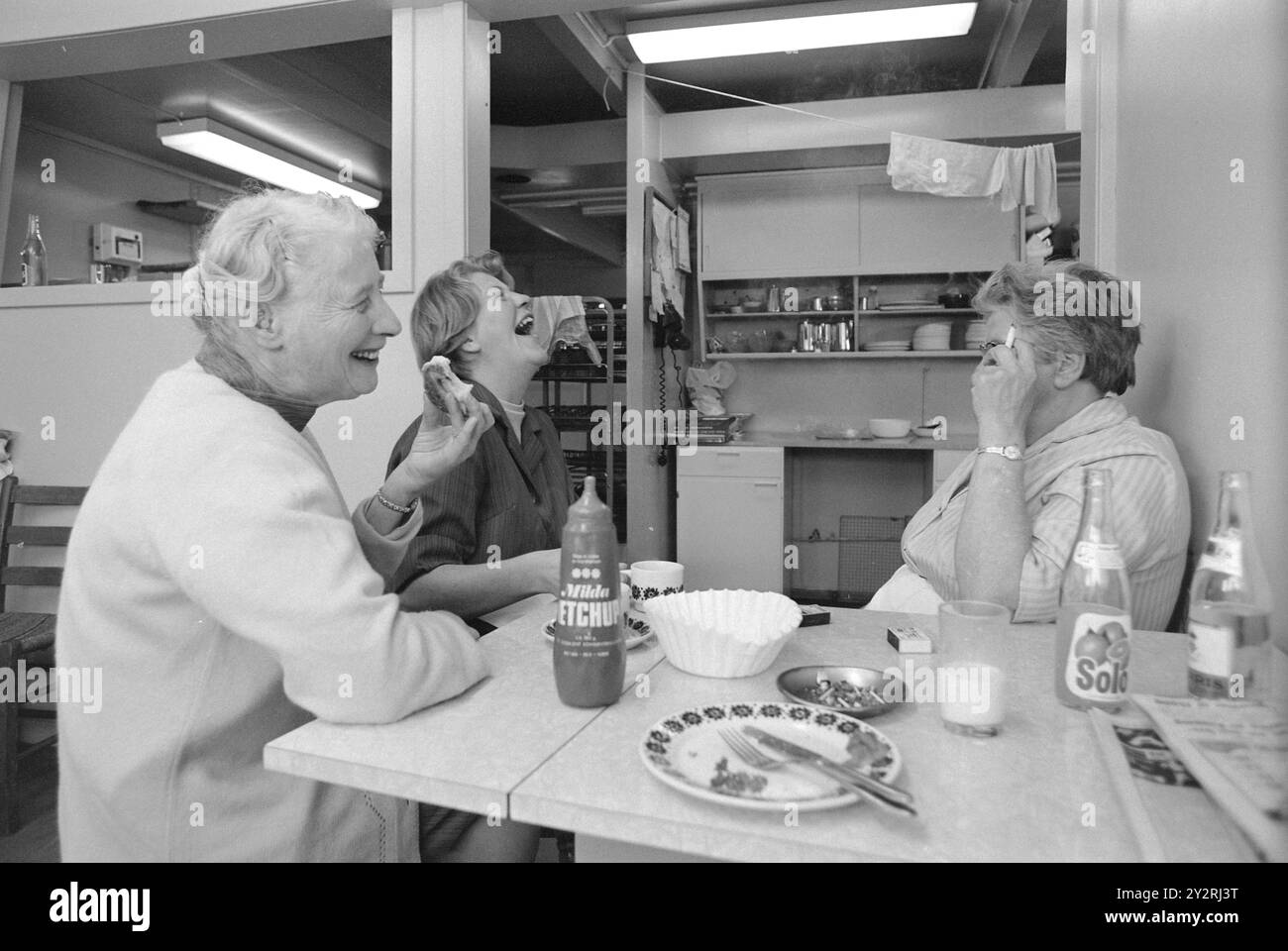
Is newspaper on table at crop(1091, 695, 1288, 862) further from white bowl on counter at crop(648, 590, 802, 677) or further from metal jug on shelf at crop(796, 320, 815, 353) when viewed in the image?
metal jug on shelf at crop(796, 320, 815, 353)

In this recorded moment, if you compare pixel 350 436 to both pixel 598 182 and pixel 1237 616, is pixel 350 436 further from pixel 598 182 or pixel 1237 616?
pixel 598 182

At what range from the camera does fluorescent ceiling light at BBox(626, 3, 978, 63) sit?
11.9 feet

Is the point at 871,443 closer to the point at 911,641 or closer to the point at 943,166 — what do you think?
the point at 943,166

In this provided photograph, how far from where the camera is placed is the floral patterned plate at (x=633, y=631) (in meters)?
1.35

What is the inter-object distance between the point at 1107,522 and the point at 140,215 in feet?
23.7

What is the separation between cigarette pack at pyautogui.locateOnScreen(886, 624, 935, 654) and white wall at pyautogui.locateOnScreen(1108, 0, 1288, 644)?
0.54 metres

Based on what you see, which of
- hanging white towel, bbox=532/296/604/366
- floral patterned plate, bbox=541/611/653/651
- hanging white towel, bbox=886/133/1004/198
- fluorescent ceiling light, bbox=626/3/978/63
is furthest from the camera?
hanging white towel, bbox=886/133/1004/198

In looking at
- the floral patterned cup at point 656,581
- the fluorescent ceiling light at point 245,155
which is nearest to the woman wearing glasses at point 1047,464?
the floral patterned cup at point 656,581

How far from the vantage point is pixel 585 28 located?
3.90 m

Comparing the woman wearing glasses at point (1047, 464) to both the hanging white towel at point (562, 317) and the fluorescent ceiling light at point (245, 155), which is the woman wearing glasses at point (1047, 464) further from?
the fluorescent ceiling light at point (245, 155)

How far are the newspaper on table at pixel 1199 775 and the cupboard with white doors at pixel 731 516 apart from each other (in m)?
3.71
